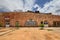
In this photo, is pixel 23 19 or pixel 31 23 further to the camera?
pixel 31 23

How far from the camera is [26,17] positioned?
50.4 metres

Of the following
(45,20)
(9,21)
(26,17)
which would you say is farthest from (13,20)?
(45,20)

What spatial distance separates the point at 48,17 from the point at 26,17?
808 centimetres

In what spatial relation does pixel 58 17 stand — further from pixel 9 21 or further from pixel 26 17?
pixel 9 21

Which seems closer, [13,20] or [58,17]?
[13,20]

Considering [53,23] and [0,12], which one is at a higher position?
[0,12]

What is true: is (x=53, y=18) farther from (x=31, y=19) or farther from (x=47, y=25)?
(x=31, y=19)

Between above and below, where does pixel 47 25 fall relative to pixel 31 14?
below

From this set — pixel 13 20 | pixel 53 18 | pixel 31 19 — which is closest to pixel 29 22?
pixel 31 19

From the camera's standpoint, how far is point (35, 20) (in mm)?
51219

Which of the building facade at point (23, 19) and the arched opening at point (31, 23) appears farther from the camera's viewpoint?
the arched opening at point (31, 23)

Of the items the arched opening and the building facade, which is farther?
the arched opening

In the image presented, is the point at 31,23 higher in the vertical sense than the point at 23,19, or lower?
lower

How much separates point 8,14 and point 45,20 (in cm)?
1327
